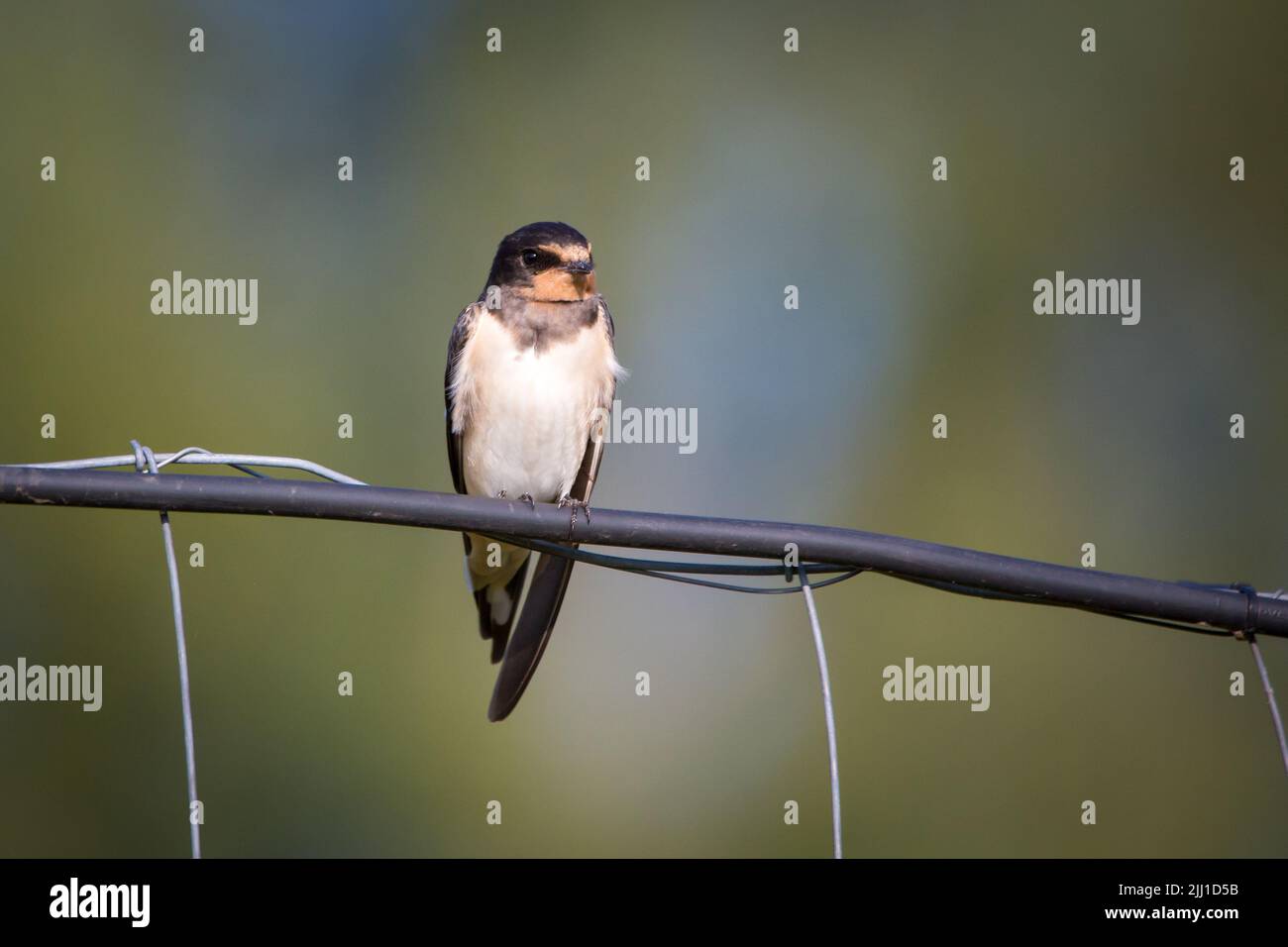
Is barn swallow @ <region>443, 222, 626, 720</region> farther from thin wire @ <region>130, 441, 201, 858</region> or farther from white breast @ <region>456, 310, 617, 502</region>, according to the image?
thin wire @ <region>130, 441, 201, 858</region>

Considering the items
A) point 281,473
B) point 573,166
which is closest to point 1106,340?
point 573,166

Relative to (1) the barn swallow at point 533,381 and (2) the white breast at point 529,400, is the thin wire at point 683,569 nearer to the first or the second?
(1) the barn swallow at point 533,381

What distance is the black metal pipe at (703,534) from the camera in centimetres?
249

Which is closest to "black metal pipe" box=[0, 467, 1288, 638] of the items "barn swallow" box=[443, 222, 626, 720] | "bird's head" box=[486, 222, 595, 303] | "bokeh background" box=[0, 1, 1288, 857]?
"barn swallow" box=[443, 222, 626, 720]

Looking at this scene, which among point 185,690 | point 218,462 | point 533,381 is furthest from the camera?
point 533,381

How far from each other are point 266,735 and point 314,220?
5375 mm

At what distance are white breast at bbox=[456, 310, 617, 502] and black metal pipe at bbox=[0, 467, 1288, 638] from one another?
2.22 metres

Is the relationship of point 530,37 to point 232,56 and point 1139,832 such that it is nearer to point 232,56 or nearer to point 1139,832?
point 232,56

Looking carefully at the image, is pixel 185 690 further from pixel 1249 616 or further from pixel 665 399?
pixel 665 399

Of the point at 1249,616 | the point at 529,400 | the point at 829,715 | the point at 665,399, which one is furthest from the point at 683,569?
the point at 665,399

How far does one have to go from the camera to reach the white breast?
16.1 ft

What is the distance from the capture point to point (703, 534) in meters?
2.65

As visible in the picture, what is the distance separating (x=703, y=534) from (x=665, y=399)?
344 inches

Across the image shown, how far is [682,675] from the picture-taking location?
11633mm
